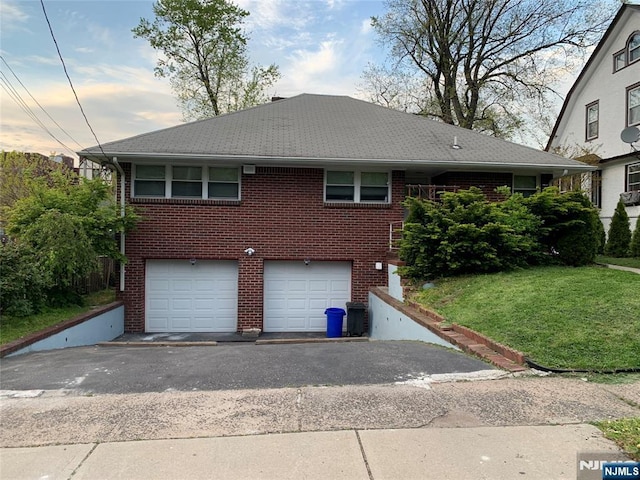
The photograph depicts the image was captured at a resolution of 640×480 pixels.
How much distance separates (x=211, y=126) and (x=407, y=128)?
6161mm

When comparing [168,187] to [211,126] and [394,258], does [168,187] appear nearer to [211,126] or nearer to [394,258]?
[211,126]

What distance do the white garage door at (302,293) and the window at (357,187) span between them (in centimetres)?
190

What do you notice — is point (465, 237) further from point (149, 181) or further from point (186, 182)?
point (149, 181)

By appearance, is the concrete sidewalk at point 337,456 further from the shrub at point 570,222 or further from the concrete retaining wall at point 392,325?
the shrub at point 570,222

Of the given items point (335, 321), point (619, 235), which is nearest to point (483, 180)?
point (335, 321)

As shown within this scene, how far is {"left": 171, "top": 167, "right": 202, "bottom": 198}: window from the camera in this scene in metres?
11.4

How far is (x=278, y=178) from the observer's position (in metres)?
11.6

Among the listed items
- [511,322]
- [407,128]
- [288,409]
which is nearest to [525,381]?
[511,322]

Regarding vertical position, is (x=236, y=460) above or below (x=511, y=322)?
below

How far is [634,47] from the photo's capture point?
17344 millimetres

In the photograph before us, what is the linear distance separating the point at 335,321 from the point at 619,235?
1221cm

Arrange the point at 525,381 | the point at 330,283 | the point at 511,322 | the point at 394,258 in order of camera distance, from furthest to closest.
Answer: the point at 330,283 → the point at 394,258 → the point at 511,322 → the point at 525,381

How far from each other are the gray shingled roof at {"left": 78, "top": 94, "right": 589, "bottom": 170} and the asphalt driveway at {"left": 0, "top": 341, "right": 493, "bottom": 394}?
5984 millimetres

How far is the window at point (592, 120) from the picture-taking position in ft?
63.9
